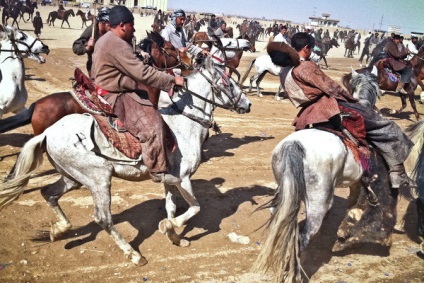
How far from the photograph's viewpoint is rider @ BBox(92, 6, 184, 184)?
3.96 metres

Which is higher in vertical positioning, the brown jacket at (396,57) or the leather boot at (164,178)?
the brown jacket at (396,57)

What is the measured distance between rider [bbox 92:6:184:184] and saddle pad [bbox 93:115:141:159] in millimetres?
82

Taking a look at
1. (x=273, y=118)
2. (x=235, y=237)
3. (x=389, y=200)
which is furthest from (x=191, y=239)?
(x=273, y=118)

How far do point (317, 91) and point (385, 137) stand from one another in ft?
3.53

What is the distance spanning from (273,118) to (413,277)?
7215mm

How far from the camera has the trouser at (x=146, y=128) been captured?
13.5 feet

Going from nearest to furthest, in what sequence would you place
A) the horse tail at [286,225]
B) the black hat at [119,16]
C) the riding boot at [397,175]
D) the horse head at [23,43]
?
the horse tail at [286,225]
the black hat at [119,16]
the riding boot at [397,175]
the horse head at [23,43]

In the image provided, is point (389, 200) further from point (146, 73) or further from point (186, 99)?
point (146, 73)

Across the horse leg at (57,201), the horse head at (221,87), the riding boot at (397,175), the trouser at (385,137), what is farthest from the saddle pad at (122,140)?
the riding boot at (397,175)

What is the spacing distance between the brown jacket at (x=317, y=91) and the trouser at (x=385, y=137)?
293 mm

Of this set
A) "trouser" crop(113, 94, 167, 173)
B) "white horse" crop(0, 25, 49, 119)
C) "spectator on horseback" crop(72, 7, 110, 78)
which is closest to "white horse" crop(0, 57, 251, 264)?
"trouser" crop(113, 94, 167, 173)

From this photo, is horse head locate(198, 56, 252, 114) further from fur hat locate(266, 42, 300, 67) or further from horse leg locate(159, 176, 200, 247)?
horse leg locate(159, 176, 200, 247)

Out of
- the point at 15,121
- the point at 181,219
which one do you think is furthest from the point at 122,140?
the point at 15,121

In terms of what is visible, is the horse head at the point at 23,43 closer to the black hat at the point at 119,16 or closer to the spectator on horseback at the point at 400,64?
the black hat at the point at 119,16
